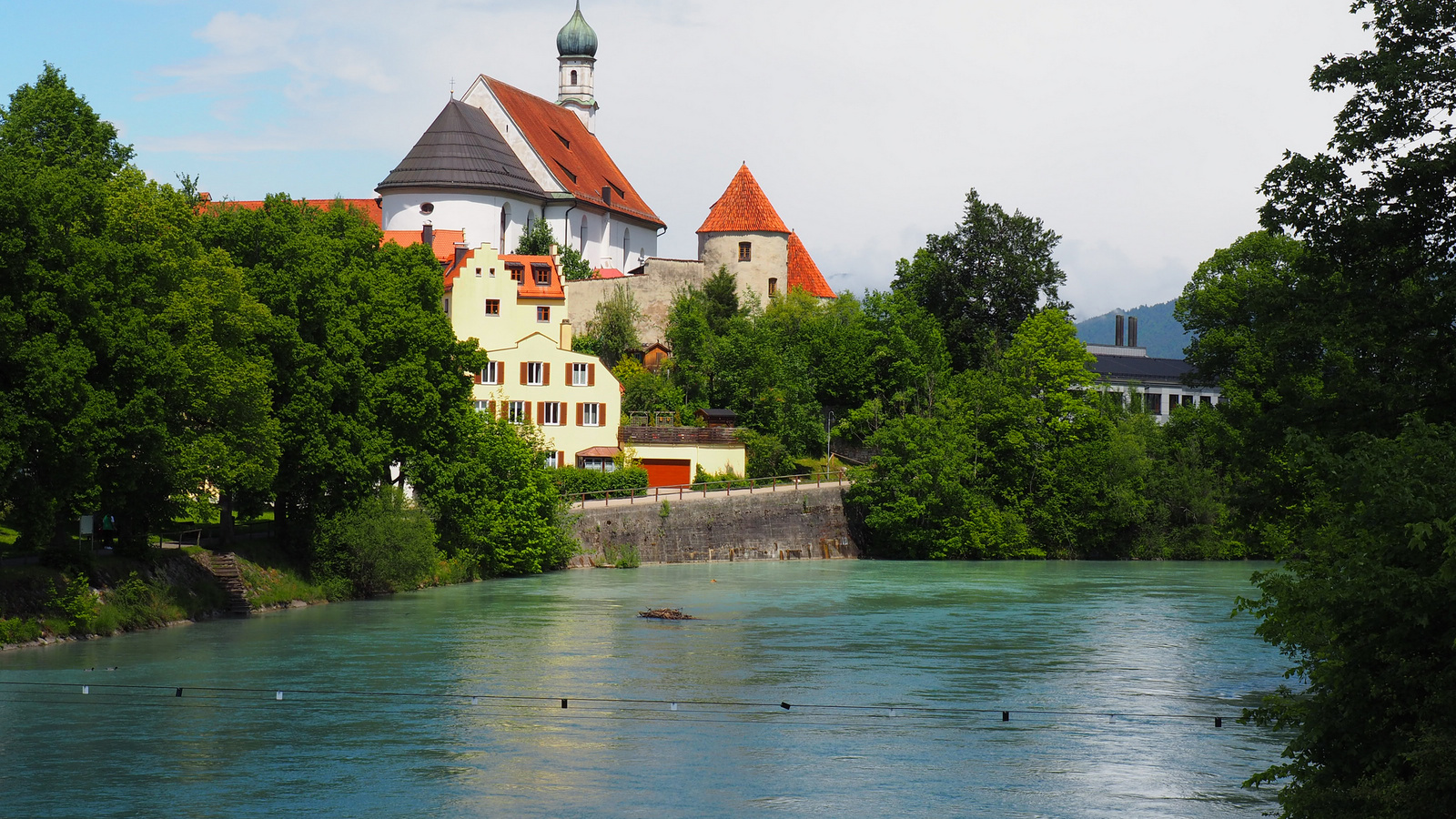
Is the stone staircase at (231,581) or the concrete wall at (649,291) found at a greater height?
the concrete wall at (649,291)

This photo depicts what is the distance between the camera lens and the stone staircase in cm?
3969

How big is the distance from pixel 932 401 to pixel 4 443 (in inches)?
1935

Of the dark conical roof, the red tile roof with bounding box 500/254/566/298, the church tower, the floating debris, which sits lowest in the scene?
the floating debris

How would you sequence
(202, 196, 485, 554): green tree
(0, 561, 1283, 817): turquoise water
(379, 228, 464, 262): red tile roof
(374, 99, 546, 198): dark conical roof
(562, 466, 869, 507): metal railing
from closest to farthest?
(0, 561, 1283, 817): turquoise water, (202, 196, 485, 554): green tree, (562, 466, 869, 507): metal railing, (379, 228, 464, 262): red tile roof, (374, 99, 546, 198): dark conical roof

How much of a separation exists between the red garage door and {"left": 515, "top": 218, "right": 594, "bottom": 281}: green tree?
688 inches

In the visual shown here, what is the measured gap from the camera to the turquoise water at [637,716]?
2077cm

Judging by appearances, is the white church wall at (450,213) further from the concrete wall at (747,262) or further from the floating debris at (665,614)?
the floating debris at (665,614)

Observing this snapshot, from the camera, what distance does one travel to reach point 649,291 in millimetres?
81562

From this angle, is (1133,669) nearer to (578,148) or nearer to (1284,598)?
(1284,598)

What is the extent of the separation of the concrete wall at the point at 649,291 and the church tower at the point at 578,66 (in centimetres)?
2793

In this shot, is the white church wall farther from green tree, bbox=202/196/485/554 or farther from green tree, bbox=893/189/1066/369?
green tree, bbox=202/196/485/554

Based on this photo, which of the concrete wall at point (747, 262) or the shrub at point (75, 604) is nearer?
the shrub at point (75, 604)

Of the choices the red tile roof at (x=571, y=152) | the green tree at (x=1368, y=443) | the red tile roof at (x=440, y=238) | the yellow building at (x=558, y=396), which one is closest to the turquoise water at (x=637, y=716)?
the green tree at (x=1368, y=443)

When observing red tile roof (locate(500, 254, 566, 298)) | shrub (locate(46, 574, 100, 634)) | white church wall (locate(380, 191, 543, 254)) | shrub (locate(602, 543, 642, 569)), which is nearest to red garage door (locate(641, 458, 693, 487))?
shrub (locate(602, 543, 642, 569))
